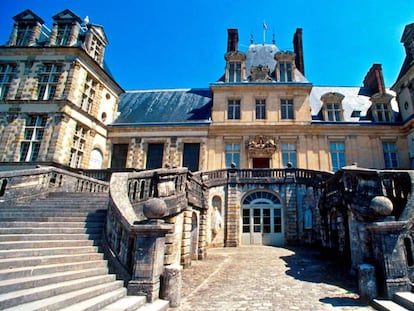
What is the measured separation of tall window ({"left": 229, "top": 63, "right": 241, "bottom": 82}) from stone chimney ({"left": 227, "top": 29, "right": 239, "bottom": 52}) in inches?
97.9

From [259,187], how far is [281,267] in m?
6.23

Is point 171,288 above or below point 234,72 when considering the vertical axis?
below

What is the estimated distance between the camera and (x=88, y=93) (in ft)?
57.9

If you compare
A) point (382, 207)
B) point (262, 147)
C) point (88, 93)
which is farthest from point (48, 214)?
point (262, 147)

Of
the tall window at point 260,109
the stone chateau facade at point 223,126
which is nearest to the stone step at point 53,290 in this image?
the stone chateau facade at point 223,126

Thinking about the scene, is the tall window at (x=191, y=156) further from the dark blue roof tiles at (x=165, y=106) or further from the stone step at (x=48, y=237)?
the stone step at (x=48, y=237)

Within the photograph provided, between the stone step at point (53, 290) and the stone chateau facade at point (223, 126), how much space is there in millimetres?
8726

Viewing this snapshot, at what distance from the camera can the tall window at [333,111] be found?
18.7 metres

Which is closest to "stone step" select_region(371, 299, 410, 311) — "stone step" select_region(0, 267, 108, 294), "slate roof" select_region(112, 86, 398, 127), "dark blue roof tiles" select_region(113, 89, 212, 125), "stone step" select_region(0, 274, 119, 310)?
"stone step" select_region(0, 274, 119, 310)

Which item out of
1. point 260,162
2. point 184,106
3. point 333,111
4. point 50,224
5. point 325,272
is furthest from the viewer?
point 184,106

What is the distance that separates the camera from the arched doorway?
43.0ft

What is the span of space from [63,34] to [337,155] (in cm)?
2102

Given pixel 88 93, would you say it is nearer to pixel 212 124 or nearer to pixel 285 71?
pixel 212 124

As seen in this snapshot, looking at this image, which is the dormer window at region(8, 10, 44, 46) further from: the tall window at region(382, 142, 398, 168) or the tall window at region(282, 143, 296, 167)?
the tall window at region(382, 142, 398, 168)
